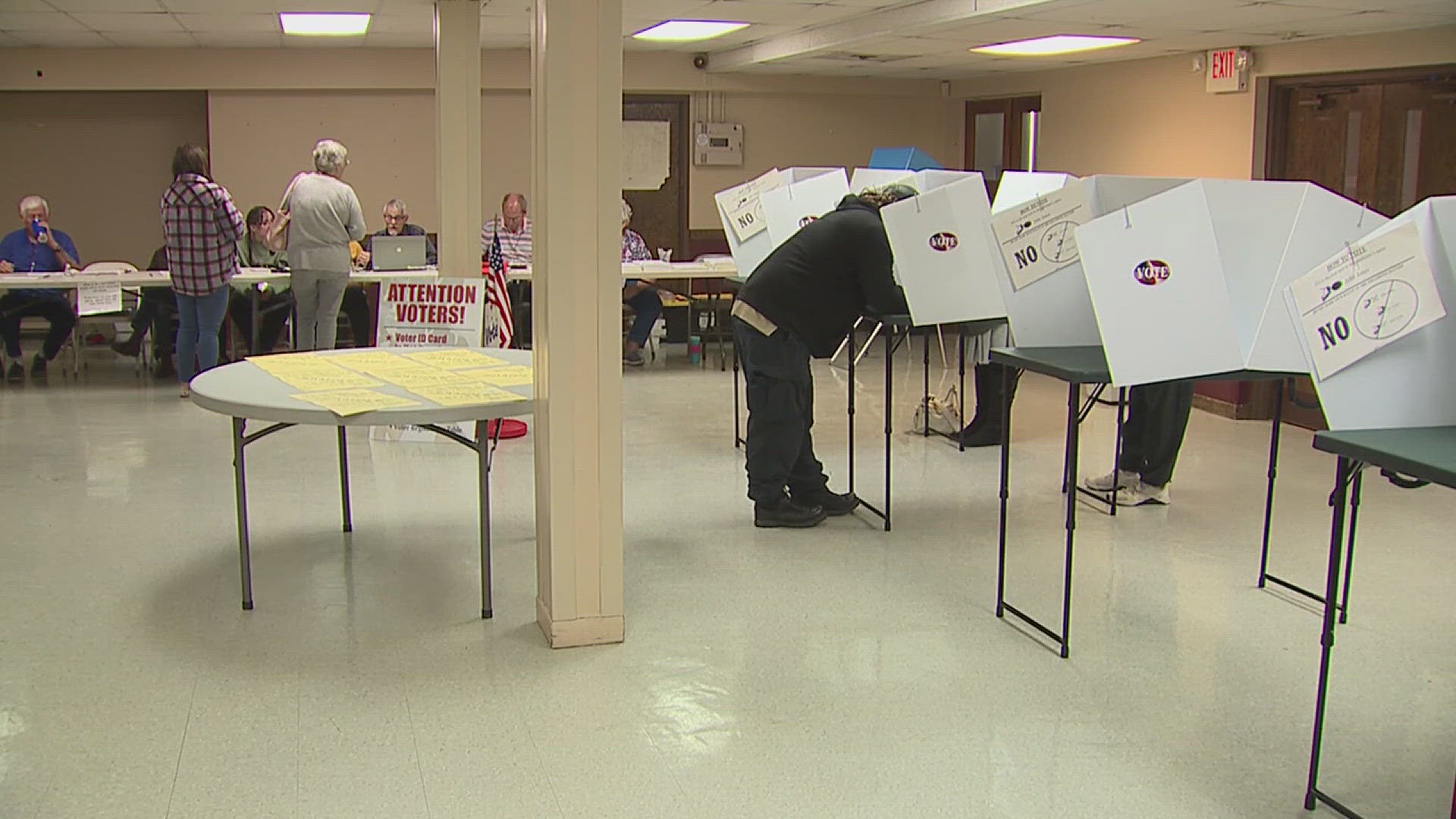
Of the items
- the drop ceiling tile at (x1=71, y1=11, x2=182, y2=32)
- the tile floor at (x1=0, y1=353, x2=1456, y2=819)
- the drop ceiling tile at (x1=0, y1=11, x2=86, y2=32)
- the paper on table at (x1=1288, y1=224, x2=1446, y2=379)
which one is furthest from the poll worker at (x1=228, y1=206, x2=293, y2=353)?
the paper on table at (x1=1288, y1=224, x2=1446, y2=379)

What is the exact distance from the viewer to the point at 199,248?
297 inches

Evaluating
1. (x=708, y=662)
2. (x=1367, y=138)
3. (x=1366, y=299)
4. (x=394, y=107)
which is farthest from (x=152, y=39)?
(x=1366, y=299)

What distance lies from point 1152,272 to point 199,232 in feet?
18.9

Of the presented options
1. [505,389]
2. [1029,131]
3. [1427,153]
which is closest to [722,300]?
[1029,131]

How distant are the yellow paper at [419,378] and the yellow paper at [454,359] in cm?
12

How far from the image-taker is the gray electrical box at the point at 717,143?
11531mm

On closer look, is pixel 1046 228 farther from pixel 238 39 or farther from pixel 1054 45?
pixel 238 39

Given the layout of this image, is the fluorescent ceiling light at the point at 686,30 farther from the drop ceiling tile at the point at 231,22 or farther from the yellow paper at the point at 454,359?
the yellow paper at the point at 454,359

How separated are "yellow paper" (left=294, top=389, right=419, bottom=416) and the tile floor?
0.71 m

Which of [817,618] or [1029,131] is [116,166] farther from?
[817,618]

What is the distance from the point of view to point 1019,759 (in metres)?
3.13

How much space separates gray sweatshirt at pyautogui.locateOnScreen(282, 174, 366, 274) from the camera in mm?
7543

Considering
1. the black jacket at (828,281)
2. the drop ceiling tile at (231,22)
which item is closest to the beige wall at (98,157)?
the drop ceiling tile at (231,22)

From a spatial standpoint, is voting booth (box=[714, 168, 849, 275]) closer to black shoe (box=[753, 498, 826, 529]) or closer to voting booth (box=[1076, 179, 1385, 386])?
black shoe (box=[753, 498, 826, 529])
